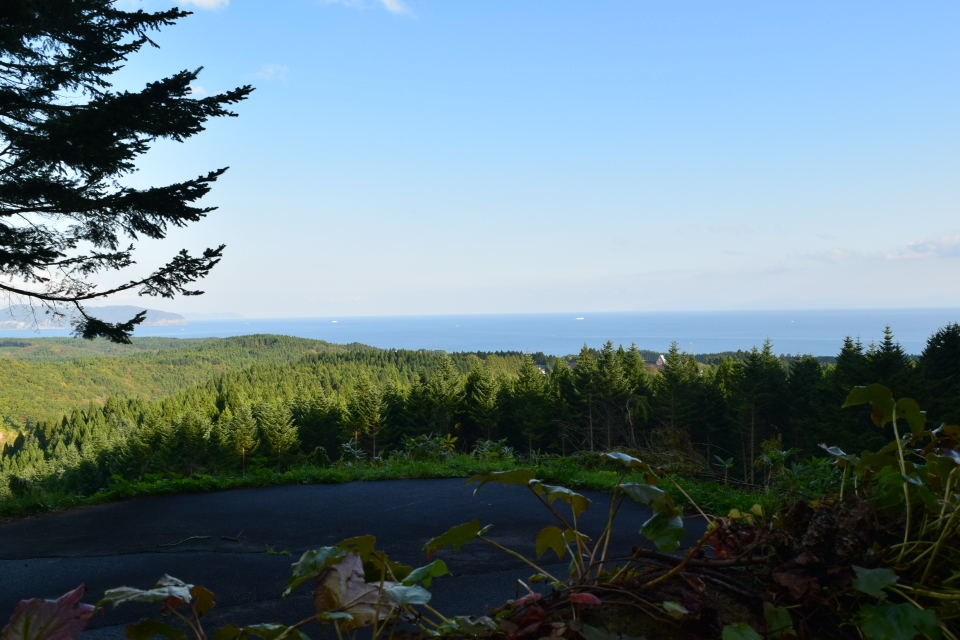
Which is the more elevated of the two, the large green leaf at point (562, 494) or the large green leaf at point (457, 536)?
the large green leaf at point (562, 494)

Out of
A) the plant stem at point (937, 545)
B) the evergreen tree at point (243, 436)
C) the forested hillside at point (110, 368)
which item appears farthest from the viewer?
the forested hillside at point (110, 368)

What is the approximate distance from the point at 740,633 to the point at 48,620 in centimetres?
90

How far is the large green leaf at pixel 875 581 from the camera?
791 millimetres

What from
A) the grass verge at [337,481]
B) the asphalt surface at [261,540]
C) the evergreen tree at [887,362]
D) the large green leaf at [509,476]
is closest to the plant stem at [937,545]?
the large green leaf at [509,476]

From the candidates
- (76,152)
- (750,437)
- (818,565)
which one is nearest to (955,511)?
(818,565)

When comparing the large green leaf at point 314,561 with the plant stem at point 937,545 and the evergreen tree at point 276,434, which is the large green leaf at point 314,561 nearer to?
the plant stem at point 937,545

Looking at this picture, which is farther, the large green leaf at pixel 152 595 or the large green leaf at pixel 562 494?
the large green leaf at pixel 562 494

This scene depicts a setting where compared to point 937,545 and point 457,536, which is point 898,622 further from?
point 457,536

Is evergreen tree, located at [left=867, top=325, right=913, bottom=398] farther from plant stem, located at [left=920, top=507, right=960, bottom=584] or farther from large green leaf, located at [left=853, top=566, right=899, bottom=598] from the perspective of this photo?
large green leaf, located at [left=853, top=566, right=899, bottom=598]

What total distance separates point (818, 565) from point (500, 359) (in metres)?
77.3

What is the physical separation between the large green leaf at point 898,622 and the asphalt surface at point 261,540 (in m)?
1.77

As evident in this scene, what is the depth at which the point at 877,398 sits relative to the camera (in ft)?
4.07

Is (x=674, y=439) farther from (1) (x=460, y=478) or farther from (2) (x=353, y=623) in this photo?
(2) (x=353, y=623)

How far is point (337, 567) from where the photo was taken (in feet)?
2.75
